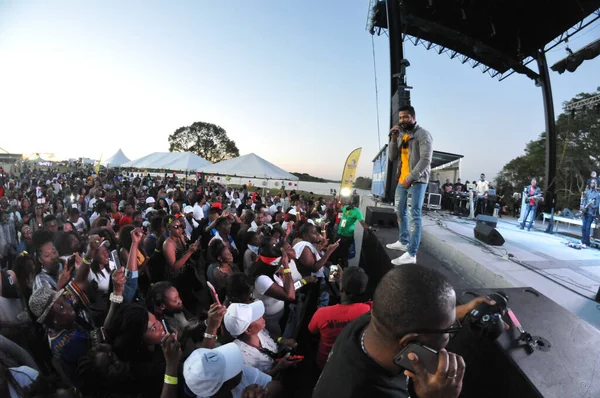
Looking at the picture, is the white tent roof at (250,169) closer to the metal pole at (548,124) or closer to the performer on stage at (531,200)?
the performer on stage at (531,200)

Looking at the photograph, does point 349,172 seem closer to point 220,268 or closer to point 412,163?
point 412,163

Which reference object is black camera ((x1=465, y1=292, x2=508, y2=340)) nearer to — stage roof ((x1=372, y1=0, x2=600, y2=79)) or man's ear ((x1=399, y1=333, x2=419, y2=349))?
man's ear ((x1=399, y1=333, x2=419, y2=349))

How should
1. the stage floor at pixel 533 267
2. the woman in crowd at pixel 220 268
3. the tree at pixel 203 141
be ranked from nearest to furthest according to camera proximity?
the stage floor at pixel 533 267 → the woman in crowd at pixel 220 268 → the tree at pixel 203 141

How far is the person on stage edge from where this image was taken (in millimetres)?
3365

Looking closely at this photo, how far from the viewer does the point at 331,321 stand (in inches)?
96.6

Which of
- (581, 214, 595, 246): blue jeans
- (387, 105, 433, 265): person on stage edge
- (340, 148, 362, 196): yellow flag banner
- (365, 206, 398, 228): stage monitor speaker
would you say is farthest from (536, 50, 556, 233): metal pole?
(387, 105, 433, 265): person on stage edge

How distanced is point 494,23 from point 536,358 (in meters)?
13.2

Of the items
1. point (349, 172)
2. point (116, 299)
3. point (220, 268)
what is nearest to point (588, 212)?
point (349, 172)

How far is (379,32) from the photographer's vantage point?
444 inches

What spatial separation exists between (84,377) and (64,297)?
0.79 m

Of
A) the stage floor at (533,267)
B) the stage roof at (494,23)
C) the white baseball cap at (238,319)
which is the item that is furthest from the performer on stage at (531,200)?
the white baseball cap at (238,319)

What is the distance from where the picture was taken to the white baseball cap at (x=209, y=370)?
1.63 metres

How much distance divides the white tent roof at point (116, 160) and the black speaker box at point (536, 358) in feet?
80.7

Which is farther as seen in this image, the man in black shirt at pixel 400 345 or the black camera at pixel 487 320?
the black camera at pixel 487 320
